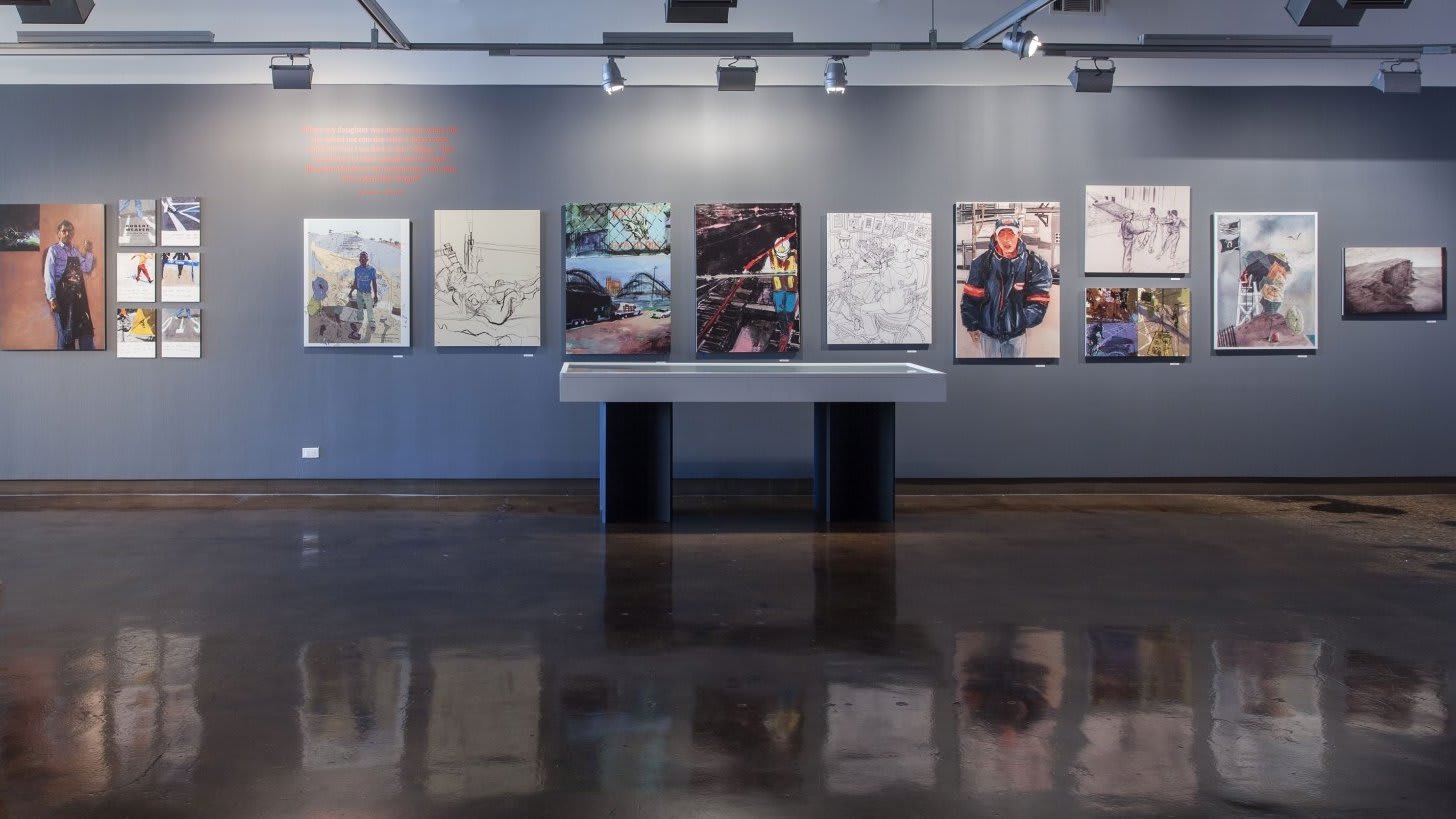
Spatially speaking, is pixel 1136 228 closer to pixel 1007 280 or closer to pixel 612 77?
pixel 1007 280

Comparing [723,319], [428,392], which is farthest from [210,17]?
[723,319]

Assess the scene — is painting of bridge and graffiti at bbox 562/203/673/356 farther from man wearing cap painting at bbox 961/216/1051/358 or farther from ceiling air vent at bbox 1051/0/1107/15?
ceiling air vent at bbox 1051/0/1107/15

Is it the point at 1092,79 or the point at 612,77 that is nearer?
the point at 612,77

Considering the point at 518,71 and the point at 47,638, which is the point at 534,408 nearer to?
the point at 518,71

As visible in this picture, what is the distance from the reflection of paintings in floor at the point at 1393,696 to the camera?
408 cm

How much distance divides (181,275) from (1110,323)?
7.70m

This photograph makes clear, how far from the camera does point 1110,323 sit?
9.77 metres

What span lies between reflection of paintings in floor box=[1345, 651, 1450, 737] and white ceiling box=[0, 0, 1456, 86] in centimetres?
603

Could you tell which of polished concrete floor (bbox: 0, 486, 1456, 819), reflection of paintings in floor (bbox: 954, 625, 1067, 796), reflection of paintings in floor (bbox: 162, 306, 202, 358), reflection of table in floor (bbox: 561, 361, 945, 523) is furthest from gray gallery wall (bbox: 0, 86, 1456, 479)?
reflection of paintings in floor (bbox: 954, 625, 1067, 796)

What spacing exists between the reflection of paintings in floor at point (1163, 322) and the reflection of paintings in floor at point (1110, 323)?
0.07m

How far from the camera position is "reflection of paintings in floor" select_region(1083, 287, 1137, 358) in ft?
32.0

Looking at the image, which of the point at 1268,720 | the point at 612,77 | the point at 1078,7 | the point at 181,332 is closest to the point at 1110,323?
the point at 1078,7

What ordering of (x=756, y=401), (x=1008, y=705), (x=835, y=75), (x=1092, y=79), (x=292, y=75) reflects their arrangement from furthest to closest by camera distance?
(x=1092, y=79) < (x=292, y=75) < (x=835, y=75) < (x=756, y=401) < (x=1008, y=705)

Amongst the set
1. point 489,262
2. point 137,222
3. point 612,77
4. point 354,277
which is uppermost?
point 612,77
